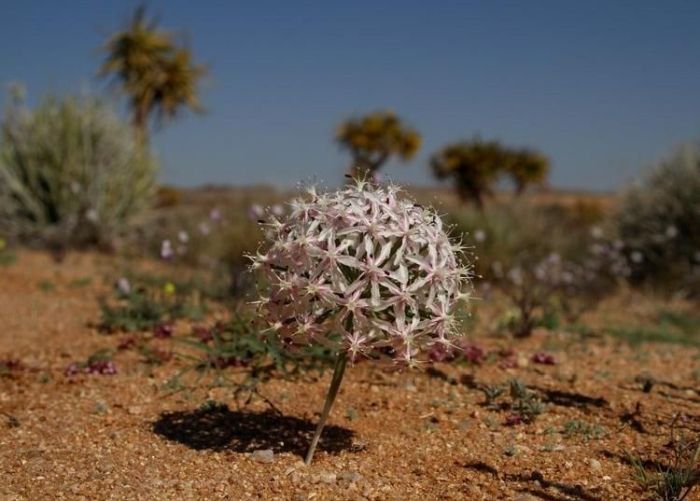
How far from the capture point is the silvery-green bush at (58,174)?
527 inches

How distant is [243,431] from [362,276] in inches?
60.6

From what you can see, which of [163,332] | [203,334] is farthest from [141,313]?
[203,334]

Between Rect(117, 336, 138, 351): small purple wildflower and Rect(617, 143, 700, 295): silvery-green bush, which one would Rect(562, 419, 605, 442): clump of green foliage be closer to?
Rect(117, 336, 138, 351): small purple wildflower

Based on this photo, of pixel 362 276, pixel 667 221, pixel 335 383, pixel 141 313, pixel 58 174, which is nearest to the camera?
pixel 362 276

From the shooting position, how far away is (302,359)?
512cm

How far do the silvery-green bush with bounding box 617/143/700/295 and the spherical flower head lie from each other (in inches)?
453

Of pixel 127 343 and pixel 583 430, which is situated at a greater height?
pixel 583 430

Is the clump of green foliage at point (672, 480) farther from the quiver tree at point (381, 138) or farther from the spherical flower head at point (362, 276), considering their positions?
the quiver tree at point (381, 138)

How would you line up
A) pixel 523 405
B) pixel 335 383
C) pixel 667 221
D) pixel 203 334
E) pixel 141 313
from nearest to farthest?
pixel 335 383
pixel 523 405
pixel 203 334
pixel 141 313
pixel 667 221

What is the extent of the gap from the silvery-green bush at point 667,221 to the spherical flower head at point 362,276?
37.7ft

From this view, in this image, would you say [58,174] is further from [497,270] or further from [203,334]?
[203,334]

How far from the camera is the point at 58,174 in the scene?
13.5 metres

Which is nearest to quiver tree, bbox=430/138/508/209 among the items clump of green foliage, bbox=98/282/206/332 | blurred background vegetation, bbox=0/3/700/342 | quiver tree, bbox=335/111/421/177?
quiver tree, bbox=335/111/421/177

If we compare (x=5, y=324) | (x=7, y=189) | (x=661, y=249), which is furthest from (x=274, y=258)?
(x=661, y=249)
